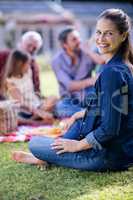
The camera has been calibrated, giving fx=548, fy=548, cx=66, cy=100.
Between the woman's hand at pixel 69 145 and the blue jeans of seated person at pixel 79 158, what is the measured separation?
0.22 feet

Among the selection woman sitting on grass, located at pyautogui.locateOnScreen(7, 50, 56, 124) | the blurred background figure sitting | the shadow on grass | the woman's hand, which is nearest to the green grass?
the shadow on grass

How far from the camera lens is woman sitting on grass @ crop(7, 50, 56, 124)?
6.87m

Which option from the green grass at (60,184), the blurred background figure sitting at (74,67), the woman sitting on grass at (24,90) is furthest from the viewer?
the blurred background figure sitting at (74,67)

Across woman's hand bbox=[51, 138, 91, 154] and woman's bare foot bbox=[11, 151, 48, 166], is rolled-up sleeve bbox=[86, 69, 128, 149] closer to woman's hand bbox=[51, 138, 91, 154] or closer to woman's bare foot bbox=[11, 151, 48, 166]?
woman's hand bbox=[51, 138, 91, 154]

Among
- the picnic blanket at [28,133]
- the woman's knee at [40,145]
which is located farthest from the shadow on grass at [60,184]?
the picnic blanket at [28,133]

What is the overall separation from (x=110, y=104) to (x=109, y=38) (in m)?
0.53

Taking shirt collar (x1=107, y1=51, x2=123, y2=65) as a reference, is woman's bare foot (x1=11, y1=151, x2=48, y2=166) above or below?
below

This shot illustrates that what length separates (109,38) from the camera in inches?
161

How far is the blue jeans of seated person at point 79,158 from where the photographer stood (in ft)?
13.8

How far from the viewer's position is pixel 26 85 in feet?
23.7

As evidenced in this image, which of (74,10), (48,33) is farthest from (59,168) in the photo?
(74,10)

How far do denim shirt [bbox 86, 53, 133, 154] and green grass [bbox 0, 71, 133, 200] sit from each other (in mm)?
273

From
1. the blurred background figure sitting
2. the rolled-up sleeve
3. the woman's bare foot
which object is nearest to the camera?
the rolled-up sleeve

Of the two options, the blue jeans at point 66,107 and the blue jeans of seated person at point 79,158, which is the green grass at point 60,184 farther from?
the blue jeans at point 66,107
